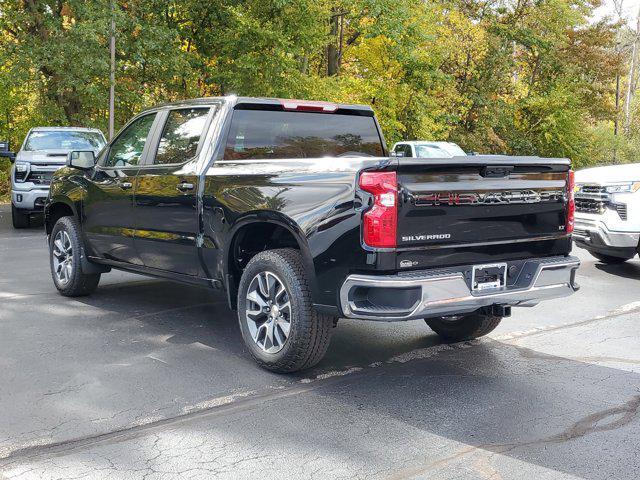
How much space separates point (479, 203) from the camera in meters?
4.53

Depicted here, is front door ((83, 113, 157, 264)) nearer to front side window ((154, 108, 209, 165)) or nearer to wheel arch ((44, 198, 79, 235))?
front side window ((154, 108, 209, 165))

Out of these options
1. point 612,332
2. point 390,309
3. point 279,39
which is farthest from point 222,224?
point 279,39

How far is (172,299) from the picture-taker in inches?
287

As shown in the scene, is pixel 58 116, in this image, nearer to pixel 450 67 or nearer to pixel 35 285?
pixel 35 285

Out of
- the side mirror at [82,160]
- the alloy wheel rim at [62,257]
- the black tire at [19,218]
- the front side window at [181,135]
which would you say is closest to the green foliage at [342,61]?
the black tire at [19,218]

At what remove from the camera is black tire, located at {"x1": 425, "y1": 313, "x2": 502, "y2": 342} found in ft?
18.8

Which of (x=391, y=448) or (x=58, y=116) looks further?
(x=58, y=116)

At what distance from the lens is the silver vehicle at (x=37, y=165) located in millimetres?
13188

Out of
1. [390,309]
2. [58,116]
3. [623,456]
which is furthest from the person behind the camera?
[58,116]

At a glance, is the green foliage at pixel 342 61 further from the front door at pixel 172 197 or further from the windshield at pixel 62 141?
the front door at pixel 172 197

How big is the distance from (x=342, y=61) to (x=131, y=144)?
2422cm

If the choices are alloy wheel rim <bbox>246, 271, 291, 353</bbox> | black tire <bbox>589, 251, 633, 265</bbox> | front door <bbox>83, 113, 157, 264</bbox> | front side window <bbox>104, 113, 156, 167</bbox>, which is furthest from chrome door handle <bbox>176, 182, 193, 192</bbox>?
black tire <bbox>589, 251, 633, 265</bbox>

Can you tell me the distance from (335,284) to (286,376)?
2.86 feet

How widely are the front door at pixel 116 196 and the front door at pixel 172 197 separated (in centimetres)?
17
